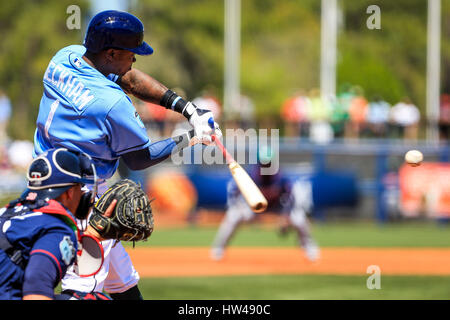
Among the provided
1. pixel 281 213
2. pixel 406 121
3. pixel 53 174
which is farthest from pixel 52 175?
pixel 406 121

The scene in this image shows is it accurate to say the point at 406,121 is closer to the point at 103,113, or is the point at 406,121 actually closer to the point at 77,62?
the point at 77,62

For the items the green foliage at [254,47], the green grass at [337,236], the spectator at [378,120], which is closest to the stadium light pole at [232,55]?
the green foliage at [254,47]

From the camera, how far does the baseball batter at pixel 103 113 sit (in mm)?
4133

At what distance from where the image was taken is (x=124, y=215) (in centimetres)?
373

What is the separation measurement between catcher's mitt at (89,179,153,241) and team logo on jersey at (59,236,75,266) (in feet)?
1.82

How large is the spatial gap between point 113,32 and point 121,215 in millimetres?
1066

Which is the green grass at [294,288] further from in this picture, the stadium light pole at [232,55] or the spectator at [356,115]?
the stadium light pole at [232,55]

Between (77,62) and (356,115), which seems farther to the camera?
(356,115)

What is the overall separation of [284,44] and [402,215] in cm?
2534

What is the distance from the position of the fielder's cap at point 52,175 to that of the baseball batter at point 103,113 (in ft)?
2.74

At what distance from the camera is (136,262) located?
1195 centimetres

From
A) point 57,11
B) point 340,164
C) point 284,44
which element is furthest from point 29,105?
point 340,164
